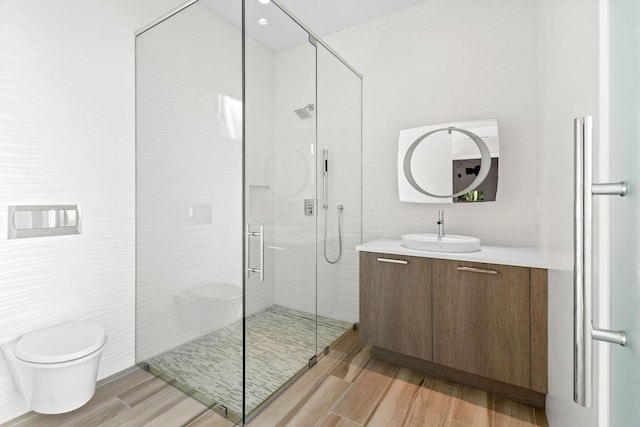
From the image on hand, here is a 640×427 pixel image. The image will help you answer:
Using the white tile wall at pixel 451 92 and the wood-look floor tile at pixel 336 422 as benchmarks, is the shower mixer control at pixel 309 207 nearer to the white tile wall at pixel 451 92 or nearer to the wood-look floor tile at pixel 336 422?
the white tile wall at pixel 451 92

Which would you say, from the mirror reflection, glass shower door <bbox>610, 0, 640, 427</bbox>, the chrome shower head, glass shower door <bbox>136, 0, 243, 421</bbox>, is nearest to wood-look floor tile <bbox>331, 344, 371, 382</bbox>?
glass shower door <bbox>136, 0, 243, 421</bbox>

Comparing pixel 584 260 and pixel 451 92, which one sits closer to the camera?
pixel 584 260

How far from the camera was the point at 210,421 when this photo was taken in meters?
1.58

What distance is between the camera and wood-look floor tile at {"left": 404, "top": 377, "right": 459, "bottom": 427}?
5.19ft

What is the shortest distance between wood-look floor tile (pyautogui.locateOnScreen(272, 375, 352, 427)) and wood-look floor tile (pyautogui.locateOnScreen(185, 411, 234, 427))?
0.21 meters

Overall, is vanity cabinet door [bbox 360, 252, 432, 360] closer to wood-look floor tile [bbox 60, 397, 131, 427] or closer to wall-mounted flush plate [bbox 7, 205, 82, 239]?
wood-look floor tile [bbox 60, 397, 131, 427]

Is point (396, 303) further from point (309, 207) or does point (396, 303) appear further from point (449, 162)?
point (449, 162)

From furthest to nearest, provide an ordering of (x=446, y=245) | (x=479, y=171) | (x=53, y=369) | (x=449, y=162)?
(x=449, y=162) → (x=479, y=171) → (x=446, y=245) → (x=53, y=369)

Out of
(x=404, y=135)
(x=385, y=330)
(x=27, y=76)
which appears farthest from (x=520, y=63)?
(x=27, y=76)

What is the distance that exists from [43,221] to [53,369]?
77cm

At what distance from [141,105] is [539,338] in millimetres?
2716

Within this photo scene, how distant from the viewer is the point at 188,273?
1.76m

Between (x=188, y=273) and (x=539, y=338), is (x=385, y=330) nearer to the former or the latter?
(x=539, y=338)

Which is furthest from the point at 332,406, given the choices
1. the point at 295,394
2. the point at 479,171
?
the point at 479,171
